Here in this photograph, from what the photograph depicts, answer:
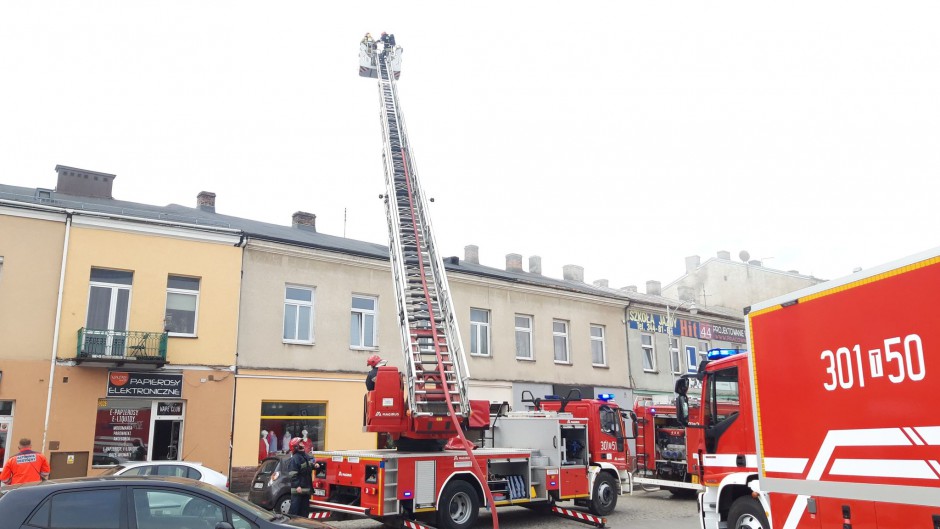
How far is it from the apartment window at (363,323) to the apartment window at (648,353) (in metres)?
12.7

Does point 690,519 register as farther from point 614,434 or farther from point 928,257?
point 928,257

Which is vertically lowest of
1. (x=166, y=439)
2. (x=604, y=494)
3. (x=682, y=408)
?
(x=604, y=494)

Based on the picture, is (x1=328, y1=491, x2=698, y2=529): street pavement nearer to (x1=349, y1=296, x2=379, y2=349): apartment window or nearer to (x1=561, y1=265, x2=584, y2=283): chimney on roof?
(x1=349, y1=296, x2=379, y2=349): apartment window

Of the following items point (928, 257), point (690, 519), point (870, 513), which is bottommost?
point (690, 519)

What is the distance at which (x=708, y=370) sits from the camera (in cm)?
959

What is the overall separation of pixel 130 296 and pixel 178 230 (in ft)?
6.52

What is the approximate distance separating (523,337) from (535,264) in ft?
35.4

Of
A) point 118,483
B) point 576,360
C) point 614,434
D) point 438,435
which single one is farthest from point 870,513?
point 576,360

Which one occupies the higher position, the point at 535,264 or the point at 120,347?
the point at 535,264

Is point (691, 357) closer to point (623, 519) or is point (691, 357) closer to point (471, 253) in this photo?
point (471, 253)

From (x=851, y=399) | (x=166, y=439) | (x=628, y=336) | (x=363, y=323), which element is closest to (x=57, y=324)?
(x=166, y=439)

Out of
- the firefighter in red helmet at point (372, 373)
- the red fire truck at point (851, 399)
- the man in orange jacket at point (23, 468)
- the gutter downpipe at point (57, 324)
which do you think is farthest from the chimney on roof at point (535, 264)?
the red fire truck at point (851, 399)

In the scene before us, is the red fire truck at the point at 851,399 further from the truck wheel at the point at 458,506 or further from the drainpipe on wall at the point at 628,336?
the drainpipe on wall at the point at 628,336

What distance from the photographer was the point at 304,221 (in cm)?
2466
